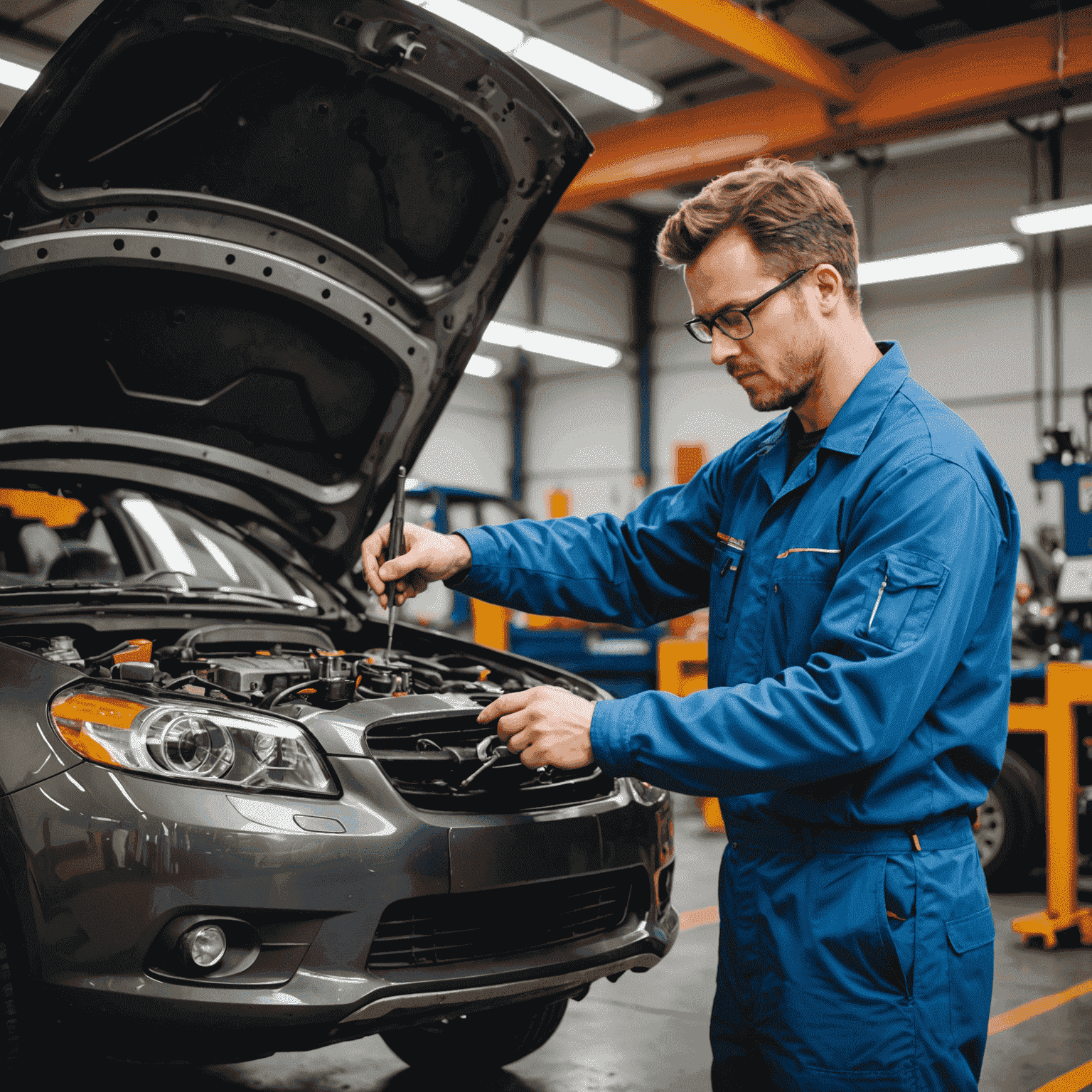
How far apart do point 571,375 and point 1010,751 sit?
1158 centimetres

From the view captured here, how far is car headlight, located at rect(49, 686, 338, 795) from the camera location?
1828mm

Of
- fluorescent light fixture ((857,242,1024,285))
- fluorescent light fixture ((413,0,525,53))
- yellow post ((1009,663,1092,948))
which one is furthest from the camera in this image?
fluorescent light fixture ((857,242,1024,285))

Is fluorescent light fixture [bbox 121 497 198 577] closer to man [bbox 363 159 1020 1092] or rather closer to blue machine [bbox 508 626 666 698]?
man [bbox 363 159 1020 1092]

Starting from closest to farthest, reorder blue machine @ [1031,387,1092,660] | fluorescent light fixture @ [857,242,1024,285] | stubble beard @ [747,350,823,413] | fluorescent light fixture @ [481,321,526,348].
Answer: stubble beard @ [747,350,823,413]
blue machine @ [1031,387,1092,660]
fluorescent light fixture @ [857,242,1024,285]
fluorescent light fixture @ [481,321,526,348]

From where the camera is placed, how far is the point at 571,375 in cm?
1577

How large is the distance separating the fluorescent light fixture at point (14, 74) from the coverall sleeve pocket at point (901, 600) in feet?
21.8

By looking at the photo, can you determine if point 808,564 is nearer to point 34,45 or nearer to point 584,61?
point 584,61

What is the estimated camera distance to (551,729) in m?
1.42

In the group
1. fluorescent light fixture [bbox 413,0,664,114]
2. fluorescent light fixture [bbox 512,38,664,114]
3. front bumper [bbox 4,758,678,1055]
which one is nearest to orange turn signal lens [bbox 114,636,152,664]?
front bumper [bbox 4,758,678,1055]

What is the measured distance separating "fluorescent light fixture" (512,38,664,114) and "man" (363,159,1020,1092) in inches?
191

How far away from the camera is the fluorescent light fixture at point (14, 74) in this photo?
643cm

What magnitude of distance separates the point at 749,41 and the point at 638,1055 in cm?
571

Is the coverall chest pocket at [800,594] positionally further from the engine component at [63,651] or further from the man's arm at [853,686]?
the engine component at [63,651]

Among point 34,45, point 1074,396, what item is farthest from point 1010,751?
point 34,45
